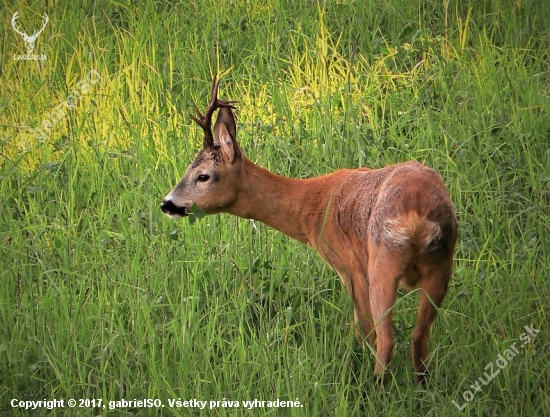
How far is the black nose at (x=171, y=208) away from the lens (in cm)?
617

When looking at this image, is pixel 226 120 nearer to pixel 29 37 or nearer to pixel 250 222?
pixel 250 222

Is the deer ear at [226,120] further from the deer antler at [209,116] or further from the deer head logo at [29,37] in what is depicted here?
the deer head logo at [29,37]

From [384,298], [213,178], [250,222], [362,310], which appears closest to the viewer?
[384,298]

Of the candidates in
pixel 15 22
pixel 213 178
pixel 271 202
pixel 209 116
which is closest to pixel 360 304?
pixel 271 202

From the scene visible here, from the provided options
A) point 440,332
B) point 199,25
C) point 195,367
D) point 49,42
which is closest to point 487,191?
point 440,332

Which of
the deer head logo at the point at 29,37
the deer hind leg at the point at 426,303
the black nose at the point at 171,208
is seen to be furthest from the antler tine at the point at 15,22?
the deer hind leg at the point at 426,303

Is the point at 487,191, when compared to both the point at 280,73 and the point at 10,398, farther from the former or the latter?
the point at 10,398

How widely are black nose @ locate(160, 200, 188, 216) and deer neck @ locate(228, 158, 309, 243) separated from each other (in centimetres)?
30

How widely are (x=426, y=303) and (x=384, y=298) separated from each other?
244mm

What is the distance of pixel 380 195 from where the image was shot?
5656 mm

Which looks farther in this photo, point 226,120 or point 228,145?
point 226,120

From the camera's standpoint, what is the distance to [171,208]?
20.2 feet

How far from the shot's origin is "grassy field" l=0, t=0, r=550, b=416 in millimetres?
5414

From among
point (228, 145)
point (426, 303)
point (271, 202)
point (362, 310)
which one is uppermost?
point (228, 145)
